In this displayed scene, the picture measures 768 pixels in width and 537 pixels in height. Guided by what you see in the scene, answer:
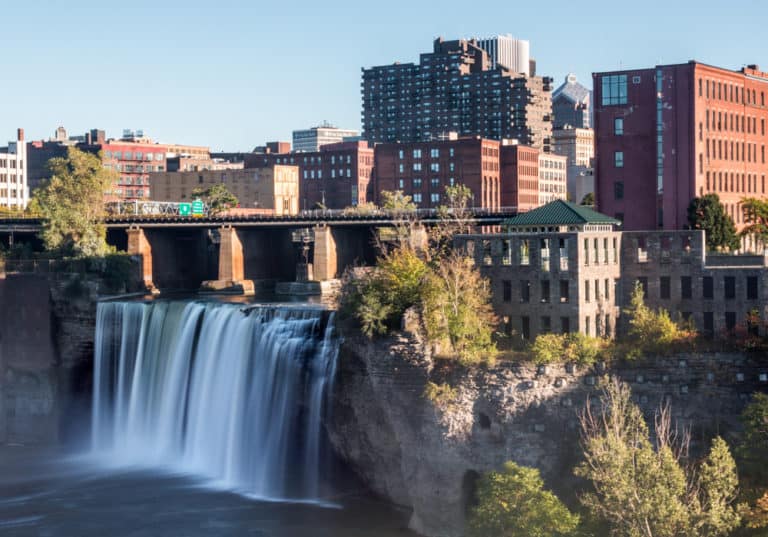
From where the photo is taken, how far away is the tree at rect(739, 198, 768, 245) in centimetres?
11269

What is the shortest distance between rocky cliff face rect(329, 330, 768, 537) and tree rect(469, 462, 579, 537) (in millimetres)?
5450

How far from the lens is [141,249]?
464 feet

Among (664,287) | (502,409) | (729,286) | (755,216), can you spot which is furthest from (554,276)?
(755,216)

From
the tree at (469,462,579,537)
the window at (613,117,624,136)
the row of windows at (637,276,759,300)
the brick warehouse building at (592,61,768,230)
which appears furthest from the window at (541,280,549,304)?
the window at (613,117,624,136)

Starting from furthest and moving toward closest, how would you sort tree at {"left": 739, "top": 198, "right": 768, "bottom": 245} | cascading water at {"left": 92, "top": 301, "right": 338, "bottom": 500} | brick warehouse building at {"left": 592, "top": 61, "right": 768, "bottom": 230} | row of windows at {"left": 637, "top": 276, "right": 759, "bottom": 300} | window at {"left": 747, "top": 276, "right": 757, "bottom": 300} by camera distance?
brick warehouse building at {"left": 592, "top": 61, "right": 768, "bottom": 230} → tree at {"left": 739, "top": 198, "right": 768, "bottom": 245} → cascading water at {"left": 92, "top": 301, "right": 338, "bottom": 500} → row of windows at {"left": 637, "top": 276, "right": 759, "bottom": 300} → window at {"left": 747, "top": 276, "right": 757, "bottom": 300}

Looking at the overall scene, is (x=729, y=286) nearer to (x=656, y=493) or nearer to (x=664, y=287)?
(x=664, y=287)

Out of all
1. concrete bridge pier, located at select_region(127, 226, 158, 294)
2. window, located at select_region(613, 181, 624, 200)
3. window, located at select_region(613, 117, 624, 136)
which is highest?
window, located at select_region(613, 117, 624, 136)

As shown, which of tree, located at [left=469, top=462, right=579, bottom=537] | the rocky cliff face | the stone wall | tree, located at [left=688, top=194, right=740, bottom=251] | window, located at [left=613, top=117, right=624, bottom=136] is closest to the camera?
tree, located at [left=469, top=462, right=579, bottom=537]

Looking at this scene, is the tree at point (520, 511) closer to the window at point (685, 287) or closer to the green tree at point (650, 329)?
the green tree at point (650, 329)

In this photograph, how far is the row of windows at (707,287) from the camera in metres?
79.0

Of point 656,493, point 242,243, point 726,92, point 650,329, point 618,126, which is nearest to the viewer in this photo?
point 656,493

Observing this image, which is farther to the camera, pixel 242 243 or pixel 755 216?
pixel 242 243

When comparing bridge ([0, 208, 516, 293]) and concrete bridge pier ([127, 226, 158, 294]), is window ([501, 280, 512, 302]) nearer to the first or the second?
bridge ([0, 208, 516, 293])

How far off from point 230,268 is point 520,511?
8027 centimetres
